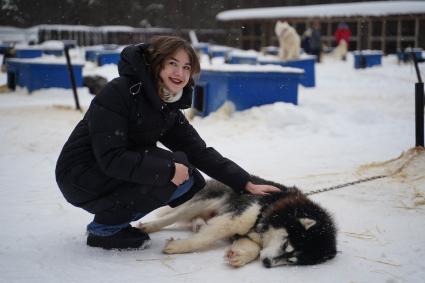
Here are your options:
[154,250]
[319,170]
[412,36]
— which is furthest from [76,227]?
[412,36]

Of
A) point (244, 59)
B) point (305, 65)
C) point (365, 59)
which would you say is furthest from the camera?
point (365, 59)

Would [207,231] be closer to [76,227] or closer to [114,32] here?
[76,227]

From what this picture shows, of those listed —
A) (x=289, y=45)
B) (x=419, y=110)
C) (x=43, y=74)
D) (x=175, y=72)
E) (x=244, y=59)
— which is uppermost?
(x=289, y=45)

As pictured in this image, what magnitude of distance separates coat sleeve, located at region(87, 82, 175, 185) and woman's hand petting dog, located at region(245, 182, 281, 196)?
2.01 ft

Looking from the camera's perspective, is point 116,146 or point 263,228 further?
point 263,228

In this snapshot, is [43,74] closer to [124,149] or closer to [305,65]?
[305,65]

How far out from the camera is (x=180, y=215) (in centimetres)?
274

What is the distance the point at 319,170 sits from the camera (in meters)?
4.19

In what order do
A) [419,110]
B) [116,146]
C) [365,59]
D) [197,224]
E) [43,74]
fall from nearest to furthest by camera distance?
[116,146] → [197,224] → [419,110] → [43,74] → [365,59]

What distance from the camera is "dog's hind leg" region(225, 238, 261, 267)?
215cm

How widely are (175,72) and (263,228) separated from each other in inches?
37.2

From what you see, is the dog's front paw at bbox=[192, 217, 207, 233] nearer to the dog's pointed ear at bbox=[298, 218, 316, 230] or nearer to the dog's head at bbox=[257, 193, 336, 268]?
the dog's head at bbox=[257, 193, 336, 268]

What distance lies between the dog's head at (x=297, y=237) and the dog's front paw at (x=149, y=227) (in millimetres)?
709

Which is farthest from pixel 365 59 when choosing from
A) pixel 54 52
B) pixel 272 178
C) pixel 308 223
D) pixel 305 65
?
pixel 308 223
